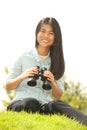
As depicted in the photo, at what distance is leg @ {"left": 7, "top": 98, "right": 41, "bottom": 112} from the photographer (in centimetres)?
568

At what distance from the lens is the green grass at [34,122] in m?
4.77

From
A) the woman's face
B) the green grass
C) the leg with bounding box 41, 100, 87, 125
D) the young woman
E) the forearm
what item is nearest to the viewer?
the green grass

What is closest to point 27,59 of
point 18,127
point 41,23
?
point 41,23

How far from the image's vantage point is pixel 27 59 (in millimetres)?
6082

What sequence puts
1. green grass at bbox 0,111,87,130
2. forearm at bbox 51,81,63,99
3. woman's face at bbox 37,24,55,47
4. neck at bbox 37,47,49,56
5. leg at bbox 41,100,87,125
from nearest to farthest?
1. green grass at bbox 0,111,87,130
2. leg at bbox 41,100,87,125
3. forearm at bbox 51,81,63,99
4. woman's face at bbox 37,24,55,47
5. neck at bbox 37,47,49,56

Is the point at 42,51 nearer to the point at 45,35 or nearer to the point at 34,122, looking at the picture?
the point at 45,35

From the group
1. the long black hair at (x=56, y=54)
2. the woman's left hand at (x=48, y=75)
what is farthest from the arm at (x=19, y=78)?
the long black hair at (x=56, y=54)

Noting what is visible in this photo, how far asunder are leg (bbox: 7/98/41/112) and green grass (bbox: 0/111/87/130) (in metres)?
0.15

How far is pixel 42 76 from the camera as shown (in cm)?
584

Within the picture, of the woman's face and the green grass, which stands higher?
the woman's face

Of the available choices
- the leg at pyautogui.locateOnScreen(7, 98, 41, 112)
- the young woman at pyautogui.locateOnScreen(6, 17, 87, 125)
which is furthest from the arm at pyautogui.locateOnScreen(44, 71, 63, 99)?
the leg at pyautogui.locateOnScreen(7, 98, 41, 112)

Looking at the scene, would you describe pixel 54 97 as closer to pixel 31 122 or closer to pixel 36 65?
pixel 36 65

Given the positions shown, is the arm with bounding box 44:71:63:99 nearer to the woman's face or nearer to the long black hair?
the long black hair

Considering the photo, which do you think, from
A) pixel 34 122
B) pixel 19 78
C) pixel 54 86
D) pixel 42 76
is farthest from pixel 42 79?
pixel 34 122
